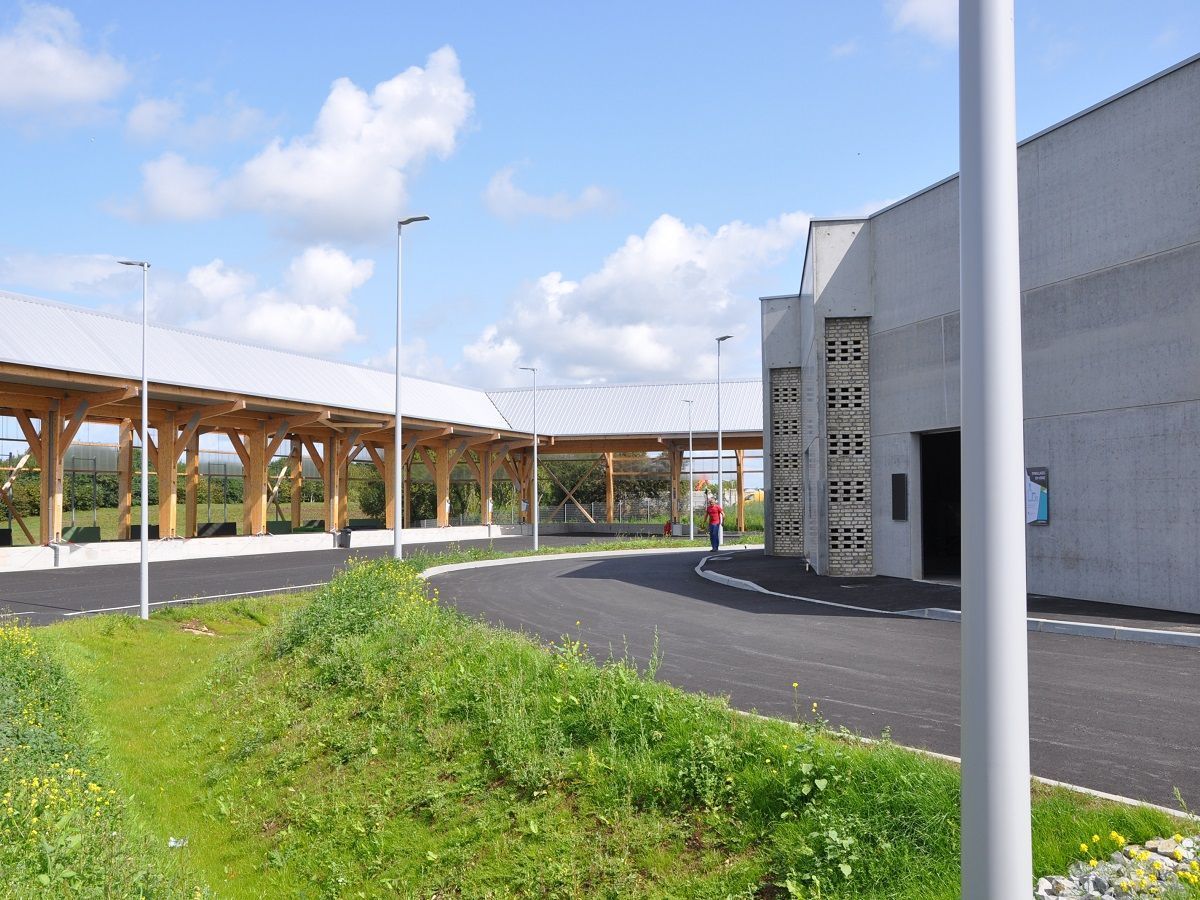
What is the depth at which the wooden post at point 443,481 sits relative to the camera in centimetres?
4578

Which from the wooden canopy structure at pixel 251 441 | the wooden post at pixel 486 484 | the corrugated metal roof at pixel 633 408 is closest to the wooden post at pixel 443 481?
the wooden canopy structure at pixel 251 441

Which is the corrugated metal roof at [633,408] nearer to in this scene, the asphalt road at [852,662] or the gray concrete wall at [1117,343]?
the asphalt road at [852,662]

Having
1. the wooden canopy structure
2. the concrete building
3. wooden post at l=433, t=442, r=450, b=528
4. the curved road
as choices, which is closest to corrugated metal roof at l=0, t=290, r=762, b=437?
the wooden canopy structure

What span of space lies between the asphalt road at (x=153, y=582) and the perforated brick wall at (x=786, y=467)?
45.2 feet

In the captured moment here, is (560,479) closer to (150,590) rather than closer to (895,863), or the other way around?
(150,590)

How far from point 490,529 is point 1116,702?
41430 mm

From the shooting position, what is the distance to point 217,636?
16797mm

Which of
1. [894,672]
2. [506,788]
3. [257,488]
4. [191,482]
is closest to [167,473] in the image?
[257,488]

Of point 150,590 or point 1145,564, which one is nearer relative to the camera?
point 1145,564

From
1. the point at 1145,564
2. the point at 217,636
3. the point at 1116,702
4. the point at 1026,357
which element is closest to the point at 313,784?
the point at 1116,702

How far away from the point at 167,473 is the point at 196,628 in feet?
52.5

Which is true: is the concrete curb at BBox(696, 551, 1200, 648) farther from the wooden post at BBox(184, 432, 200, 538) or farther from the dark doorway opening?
the wooden post at BBox(184, 432, 200, 538)

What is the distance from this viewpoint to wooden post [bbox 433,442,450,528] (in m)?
45.8

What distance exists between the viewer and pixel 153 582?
2362cm
